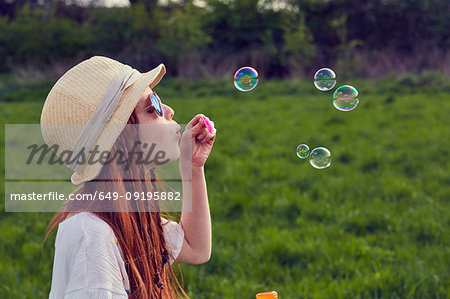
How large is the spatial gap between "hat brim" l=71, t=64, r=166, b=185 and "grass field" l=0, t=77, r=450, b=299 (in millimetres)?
1750

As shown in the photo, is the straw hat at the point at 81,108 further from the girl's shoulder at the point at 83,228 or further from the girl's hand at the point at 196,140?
the girl's hand at the point at 196,140

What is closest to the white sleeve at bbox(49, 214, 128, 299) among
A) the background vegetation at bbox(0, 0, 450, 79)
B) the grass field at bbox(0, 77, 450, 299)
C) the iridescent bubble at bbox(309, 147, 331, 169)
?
the grass field at bbox(0, 77, 450, 299)

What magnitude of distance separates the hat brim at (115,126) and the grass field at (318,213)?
1.75m

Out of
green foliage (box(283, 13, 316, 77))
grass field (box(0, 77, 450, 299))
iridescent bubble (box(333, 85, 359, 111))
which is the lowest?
grass field (box(0, 77, 450, 299))

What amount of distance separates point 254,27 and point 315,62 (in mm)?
2714

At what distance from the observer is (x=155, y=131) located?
165cm

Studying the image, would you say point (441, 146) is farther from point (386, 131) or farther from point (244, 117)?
point (244, 117)

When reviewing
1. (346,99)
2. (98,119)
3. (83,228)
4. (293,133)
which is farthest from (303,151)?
(293,133)

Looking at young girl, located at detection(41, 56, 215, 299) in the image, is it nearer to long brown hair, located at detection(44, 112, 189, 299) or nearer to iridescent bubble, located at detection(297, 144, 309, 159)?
long brown hair, located at detection(44, 112, 189, 299)

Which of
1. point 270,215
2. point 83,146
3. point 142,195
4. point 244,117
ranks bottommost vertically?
point 270,215

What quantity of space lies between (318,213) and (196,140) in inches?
113

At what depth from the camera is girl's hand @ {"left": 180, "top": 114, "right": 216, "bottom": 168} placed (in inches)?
68.9

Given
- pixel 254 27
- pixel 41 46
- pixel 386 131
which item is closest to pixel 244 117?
pixel 386 131

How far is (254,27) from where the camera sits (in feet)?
56.2
